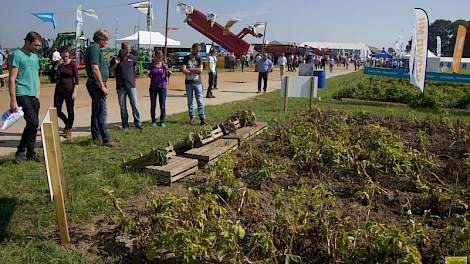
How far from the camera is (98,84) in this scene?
6.84 meters

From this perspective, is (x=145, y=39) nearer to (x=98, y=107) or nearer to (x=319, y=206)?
(x=98, y=107)

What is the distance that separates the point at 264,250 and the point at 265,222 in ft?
2.64

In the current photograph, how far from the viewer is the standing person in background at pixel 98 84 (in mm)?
6749

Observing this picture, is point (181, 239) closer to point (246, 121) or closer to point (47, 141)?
point (47, 141)

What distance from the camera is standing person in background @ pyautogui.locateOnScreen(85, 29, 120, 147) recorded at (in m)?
6.75

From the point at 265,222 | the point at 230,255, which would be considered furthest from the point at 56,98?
the point at 230,255

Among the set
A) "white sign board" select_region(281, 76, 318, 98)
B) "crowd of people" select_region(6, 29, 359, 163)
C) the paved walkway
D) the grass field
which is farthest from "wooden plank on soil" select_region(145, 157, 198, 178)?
"white sign board" select_region(281, 76, 318, 98)

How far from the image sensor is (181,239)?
300cm

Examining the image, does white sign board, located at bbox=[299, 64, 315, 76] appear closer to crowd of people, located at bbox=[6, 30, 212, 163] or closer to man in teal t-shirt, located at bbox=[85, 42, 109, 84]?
crowd of people, located at bbox=[6, 30, 212, 163]

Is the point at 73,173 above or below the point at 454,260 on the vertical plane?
below

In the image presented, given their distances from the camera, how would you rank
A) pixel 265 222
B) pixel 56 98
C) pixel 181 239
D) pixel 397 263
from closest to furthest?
pixel 397 263, pixel 181 239, pixel 265 222, pixel 56 98

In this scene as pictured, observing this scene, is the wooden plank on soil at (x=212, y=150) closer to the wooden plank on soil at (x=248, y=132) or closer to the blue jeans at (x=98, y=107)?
the wooden plank on soil at (x=248, y=132)

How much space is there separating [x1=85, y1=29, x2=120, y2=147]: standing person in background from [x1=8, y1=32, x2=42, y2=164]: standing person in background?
3.17 feet

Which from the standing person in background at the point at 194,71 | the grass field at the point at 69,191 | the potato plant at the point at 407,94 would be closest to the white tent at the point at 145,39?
the potato plant at the point at 407,94
